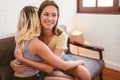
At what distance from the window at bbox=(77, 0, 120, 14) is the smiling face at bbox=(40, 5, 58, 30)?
4.63ft

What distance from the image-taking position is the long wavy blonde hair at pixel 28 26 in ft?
4.03

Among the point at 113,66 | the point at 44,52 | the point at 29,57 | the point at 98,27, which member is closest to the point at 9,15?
the point at 29,57

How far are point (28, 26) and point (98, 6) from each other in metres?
1.74

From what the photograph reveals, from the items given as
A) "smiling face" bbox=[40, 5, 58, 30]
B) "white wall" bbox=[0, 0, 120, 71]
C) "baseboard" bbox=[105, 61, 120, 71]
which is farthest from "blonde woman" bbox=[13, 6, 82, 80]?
"baseboard" bbox=[105, 61, 120, 71]

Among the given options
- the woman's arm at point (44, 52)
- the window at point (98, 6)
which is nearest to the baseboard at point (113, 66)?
the window at point (98, 6)

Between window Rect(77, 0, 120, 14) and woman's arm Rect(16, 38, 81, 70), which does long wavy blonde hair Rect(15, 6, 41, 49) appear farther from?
window Rect(77, 0, 120, 14)

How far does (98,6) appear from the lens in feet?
8.69

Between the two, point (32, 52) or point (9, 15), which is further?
point (9, 15)

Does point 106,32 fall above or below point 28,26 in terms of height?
below

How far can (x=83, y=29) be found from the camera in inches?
113

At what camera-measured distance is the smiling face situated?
136 cm

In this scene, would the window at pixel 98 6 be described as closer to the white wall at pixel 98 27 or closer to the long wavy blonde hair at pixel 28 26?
the white wall at pixel 98 27

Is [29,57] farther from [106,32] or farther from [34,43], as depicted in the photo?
[106,32]

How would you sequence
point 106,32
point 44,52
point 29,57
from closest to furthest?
point 44,52 → point 29,57 → point 106,32
